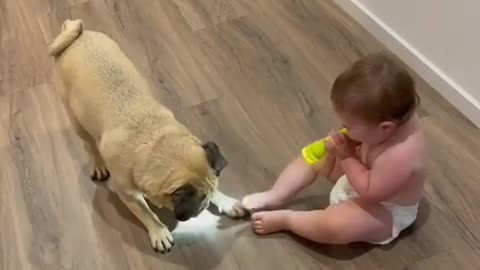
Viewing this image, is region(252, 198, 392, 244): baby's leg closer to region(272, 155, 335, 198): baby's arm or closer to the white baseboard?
region(272, 155, 335, 198): baby's arm

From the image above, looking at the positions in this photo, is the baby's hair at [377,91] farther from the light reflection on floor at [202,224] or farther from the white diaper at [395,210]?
the light reflection on floor at [202,224]

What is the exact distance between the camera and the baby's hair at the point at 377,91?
1312mm

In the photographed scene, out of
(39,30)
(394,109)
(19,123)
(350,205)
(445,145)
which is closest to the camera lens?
(394,109)

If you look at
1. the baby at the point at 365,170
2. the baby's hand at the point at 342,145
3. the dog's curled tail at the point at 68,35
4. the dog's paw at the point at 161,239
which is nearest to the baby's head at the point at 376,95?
the baby at the point at 365,170

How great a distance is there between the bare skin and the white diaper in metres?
0.01

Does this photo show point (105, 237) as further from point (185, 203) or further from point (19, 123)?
point (19, 123)

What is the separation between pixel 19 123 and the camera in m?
1.93

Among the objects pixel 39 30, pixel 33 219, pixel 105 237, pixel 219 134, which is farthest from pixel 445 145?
pixel 39 30

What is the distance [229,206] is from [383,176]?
38 cm

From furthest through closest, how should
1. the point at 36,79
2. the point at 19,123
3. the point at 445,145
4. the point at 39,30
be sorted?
the point at 39,30 < the point at 36,79 < the point at 19,123 < the point at 445,145

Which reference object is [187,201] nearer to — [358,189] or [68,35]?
[358,189]

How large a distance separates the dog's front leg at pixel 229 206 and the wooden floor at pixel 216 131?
0.02m

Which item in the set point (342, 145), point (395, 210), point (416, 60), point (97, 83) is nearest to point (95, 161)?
point (97, 83)

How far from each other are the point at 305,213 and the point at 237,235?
0.54 feet
